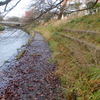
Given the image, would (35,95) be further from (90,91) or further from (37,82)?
(90,91)

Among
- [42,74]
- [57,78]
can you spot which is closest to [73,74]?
[57,78]

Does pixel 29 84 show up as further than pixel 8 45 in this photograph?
No

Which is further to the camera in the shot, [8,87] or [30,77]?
[30,77]

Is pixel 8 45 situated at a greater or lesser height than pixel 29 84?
lesser

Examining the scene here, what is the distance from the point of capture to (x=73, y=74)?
546cm

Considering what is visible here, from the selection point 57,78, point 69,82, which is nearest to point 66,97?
point 69,82

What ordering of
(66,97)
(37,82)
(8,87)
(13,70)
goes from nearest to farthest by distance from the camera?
(66,97), (8,87), (37,82), (13,70)

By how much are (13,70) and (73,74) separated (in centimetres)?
385

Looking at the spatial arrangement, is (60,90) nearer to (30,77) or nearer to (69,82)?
(69,82)

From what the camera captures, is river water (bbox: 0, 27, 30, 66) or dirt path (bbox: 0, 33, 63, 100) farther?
dirt path (bbox: 0, 33, 63, 100)

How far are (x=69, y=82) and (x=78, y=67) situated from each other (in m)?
0.64

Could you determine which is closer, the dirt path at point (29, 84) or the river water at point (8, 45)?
the river water at point (8, 45)

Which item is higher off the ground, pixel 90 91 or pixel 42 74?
pixel 90 91

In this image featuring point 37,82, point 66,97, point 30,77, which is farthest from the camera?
point 30,77
